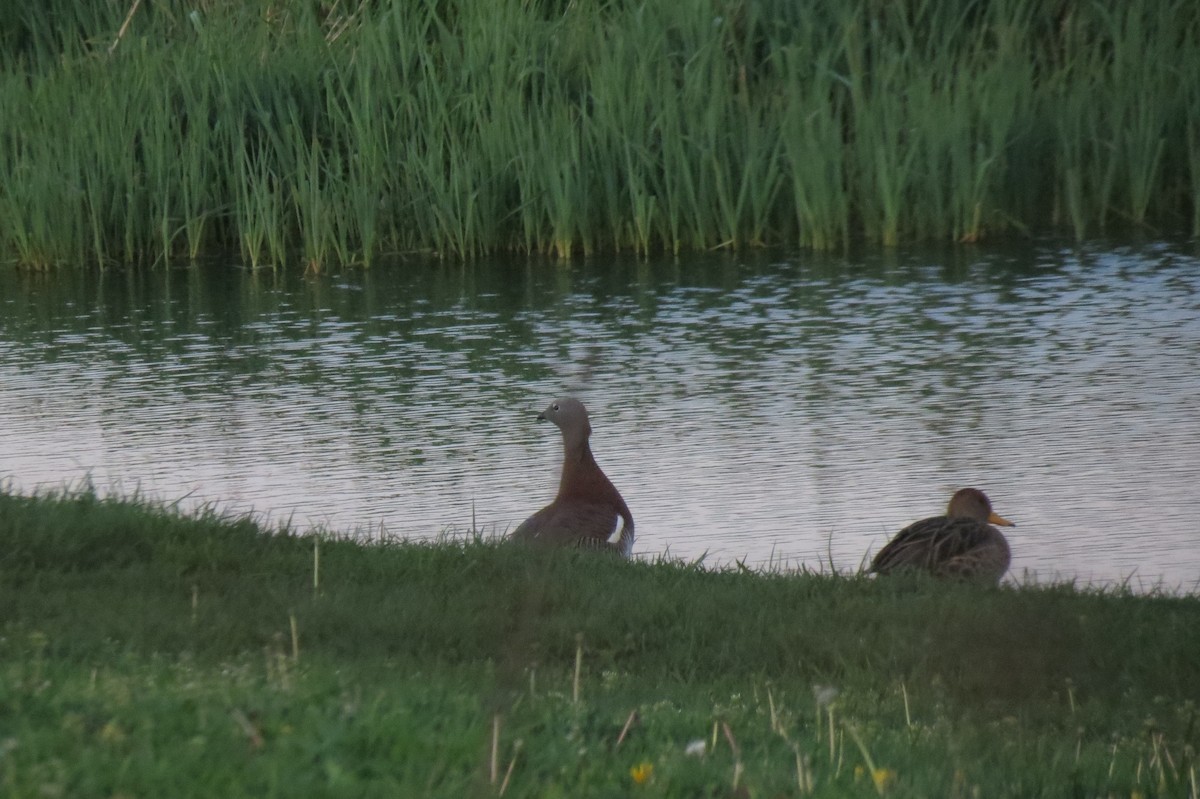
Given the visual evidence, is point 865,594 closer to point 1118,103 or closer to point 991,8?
point 1118,103

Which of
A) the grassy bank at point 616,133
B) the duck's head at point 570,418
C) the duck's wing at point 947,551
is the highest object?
the grassy bank at point 616,133

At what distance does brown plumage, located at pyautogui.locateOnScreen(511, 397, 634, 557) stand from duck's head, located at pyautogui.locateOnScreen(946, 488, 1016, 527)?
48.6 inches

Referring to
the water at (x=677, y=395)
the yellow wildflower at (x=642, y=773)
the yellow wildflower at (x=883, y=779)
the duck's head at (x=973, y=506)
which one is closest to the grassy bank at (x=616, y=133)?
the water at (x=677, y=395)

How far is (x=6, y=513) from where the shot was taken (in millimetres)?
6148

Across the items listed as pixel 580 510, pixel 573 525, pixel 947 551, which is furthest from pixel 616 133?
pixel 947 551

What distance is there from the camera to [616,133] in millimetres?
13008

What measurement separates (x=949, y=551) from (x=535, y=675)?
228cm

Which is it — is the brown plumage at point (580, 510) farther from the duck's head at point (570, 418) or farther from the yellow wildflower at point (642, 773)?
the yellow wildflower at point (642, 773)

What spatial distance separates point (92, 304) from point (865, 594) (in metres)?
8.02

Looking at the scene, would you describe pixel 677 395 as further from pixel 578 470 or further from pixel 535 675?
pixel 535 675

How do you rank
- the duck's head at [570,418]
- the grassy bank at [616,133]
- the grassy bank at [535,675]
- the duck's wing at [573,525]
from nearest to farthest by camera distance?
the grassy bank at [535,675] → the duck's wing at [573,525] → the duck's head at [570,418] → the grassy bank at [616,133]

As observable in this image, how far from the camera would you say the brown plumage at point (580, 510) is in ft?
23.0

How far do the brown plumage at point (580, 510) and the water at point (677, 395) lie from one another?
0.86 feet

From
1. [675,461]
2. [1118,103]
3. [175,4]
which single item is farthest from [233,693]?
[175,4]
